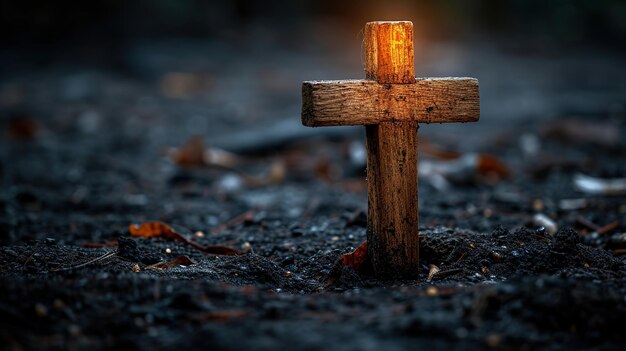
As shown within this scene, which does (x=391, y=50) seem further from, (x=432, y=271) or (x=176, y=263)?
(x=176, y=263)

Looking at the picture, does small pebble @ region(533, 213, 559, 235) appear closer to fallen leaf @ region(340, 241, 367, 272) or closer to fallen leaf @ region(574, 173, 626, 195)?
fallen leaf @ region(574, 173, 626, 195)

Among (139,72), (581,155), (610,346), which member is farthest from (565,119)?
(139,72)

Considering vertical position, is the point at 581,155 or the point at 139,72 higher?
the point at 139,72

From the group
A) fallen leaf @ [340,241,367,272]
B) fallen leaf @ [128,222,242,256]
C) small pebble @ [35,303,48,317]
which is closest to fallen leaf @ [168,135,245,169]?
fallen leaf @ [128,222,242,256]

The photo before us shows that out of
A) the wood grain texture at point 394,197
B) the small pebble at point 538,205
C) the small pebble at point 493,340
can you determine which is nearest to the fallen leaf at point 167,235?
the wood grain texture at point 394,197

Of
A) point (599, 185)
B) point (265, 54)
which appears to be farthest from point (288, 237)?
point (265, 54)

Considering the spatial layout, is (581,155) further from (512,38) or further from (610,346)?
(512,38)
